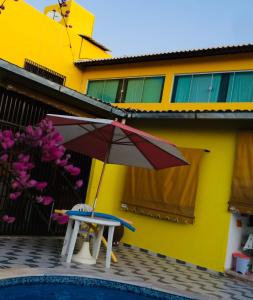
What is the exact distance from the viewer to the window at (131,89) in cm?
1631

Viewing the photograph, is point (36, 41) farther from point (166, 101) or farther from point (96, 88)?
point (166, 101)

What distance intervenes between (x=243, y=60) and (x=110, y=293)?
10.6m

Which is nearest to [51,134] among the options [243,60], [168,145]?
[168,145]

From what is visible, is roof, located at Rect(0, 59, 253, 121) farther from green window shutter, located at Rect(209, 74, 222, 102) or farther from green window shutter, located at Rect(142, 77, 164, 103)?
green window shutter, located at Rect(142, 77, 164, 103)

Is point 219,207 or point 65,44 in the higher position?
point 65,44

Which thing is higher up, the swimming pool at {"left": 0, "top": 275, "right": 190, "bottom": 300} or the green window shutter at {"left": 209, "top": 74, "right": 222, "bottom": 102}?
the green window shutter at {"left": 209, "top": 74, "right": 222, "bottom": 102}

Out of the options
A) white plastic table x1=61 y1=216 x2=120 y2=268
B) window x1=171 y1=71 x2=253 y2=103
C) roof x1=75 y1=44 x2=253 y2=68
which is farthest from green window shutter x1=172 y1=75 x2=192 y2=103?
white plastic table x1=61 y1=216 x2=120 y2=268

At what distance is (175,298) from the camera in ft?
19.5

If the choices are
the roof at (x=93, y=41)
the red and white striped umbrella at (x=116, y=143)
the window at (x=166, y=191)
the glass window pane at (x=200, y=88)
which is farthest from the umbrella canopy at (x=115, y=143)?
the roof at (x=93, y=41)

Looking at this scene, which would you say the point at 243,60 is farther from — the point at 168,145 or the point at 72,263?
the point at 72,263

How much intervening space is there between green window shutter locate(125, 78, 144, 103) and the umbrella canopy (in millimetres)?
8319

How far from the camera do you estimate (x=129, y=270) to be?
7.38 meters

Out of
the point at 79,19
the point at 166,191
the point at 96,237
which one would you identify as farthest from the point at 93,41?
the point at 96,237

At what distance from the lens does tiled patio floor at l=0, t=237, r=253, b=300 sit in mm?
6242
